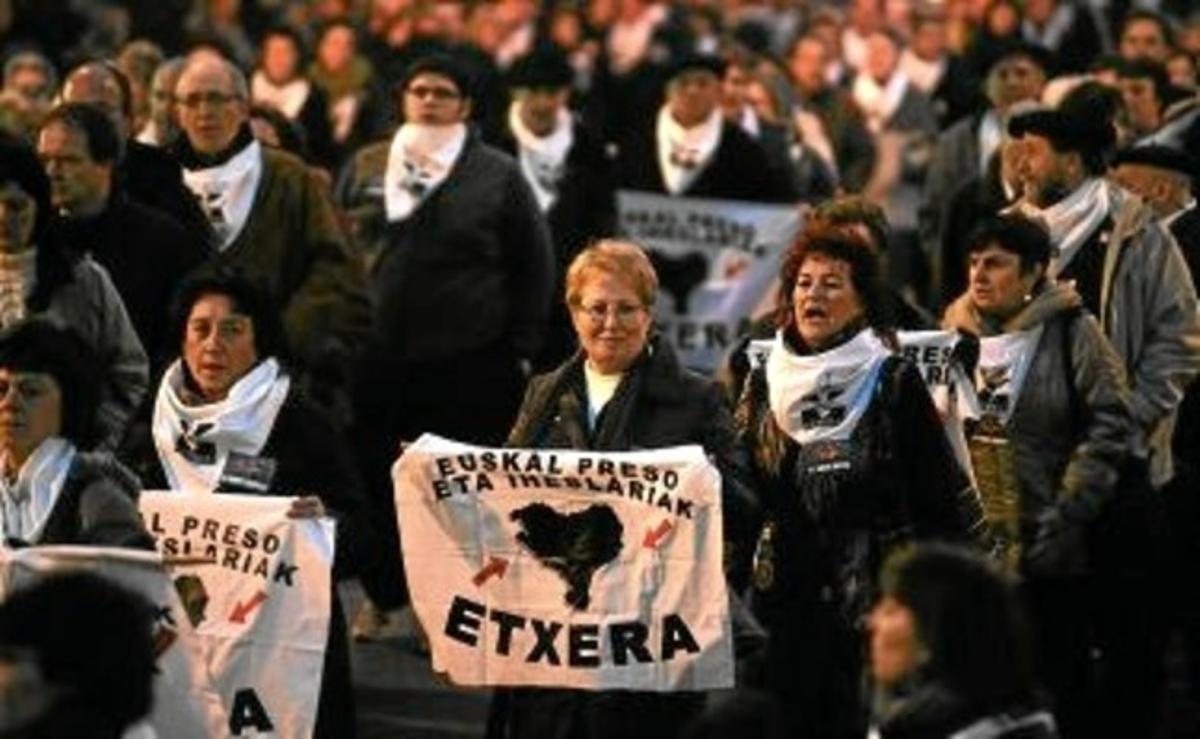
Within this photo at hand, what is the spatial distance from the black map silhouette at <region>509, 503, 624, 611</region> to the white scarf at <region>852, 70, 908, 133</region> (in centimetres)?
1560

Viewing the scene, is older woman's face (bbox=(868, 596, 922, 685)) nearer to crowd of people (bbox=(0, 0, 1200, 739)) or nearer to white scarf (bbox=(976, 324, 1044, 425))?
crowd of people (bbox=(0, 0, 1200, 739))

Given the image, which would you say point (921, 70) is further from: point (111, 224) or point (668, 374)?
point (668, 374)

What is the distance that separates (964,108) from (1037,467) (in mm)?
7895

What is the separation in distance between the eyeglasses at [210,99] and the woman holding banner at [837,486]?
3629 millimetres

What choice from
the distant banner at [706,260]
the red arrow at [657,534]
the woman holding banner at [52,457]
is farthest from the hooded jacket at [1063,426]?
the distant banner at [706,260]

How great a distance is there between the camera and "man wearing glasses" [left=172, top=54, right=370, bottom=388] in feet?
46.2

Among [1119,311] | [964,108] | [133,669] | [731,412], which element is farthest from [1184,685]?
[133,669]

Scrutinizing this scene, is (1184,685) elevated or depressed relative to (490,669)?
depressed

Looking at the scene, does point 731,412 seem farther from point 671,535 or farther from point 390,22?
point 390,22

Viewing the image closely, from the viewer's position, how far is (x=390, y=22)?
95.9 ft

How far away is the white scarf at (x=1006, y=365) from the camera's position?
480 inches

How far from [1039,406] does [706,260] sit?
649 centimetres

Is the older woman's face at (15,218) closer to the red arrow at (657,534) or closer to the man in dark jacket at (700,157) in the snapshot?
the red arrow at (657,534)

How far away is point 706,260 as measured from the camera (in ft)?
61.1
